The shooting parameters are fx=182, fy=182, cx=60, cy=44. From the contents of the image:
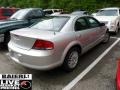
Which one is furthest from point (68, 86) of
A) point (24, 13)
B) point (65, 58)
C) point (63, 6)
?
point (63, 6)

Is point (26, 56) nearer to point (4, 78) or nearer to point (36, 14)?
point (4, 78)

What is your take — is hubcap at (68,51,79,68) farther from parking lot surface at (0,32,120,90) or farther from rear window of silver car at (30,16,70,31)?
rear window of silver car at (30,16,70,31)

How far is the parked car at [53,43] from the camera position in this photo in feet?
13.6

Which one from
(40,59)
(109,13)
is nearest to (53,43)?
(40,59)

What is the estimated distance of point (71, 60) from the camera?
4.88m

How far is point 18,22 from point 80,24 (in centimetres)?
317

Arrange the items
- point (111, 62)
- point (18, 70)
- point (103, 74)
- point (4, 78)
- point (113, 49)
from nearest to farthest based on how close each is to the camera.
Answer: point (4, 78), point (103, 74), point (18, 70), point (111, 62), point (113, 49)

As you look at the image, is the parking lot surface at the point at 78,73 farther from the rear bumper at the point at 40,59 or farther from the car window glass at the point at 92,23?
the car window glass at the point at 92,23

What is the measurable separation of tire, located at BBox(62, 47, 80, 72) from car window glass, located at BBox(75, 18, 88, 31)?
0.62 metres

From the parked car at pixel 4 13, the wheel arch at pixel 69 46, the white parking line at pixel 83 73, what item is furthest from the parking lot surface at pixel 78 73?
the parked car at pixel 4 13

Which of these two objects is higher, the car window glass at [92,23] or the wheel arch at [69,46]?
the car window glass at [92,23]

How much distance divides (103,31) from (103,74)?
273cm

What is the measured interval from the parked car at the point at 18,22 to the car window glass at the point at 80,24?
263 centimetres

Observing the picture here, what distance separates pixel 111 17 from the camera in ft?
31.6
